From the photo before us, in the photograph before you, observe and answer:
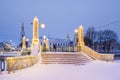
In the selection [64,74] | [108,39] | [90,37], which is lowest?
[64,74]

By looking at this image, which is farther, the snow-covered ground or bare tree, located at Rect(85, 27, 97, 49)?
bare tree, located at Rect(85, 27, 97, 49)

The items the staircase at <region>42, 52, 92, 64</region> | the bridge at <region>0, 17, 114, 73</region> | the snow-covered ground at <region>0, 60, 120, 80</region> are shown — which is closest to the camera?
the snow-covered ground at <region>0, 60, 120, 80</region>

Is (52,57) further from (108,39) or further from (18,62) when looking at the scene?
(108,39)

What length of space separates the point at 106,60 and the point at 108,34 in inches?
1991

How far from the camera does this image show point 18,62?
19.1 meters

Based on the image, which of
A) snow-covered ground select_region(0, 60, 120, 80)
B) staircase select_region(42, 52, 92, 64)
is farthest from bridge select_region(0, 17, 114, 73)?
snow-covered ground select_region(0, 60, 120, 80)

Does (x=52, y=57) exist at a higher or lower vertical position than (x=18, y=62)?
higher

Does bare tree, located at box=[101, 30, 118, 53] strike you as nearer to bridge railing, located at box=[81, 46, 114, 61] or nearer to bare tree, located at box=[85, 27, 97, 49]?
bare tree, located at box=[85, 27, 97, 49]

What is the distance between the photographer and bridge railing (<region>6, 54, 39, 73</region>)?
17.5 m

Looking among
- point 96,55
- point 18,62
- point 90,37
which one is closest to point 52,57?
Result: point 96,55

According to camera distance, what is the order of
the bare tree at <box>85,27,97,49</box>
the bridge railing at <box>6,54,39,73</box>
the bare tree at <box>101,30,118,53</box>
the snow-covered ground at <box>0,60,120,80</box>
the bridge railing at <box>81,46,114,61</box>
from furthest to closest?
the bare tree at <box>85,27,97,49</box>, the bare tree at <box>101,30,118,53</box>, the bridge railing at <box>81,46,114,61</box>, the bridge railing at <box>6,54,39,73</box>, the snow-covered ground at <box>0,60,120,80</box>

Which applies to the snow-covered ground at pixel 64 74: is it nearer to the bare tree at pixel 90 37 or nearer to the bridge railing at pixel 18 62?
the bridge railing at pixel 18 62

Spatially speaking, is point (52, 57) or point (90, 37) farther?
point (90, 37)

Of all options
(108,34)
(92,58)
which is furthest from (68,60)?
(108,34)
